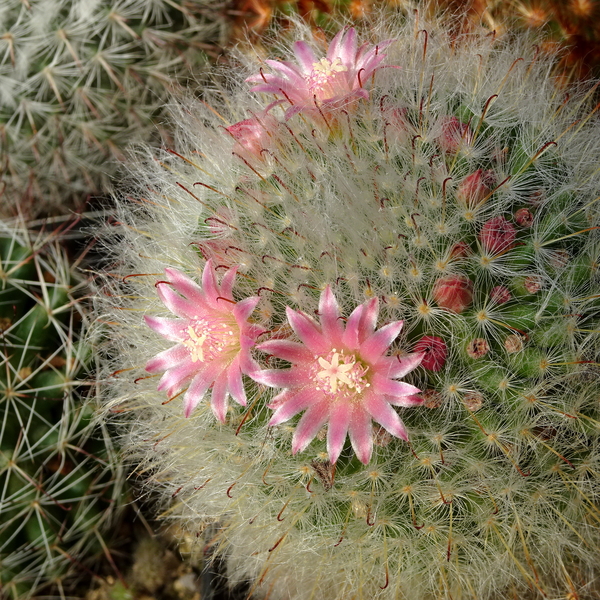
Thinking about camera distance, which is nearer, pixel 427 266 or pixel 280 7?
pixel 427 266

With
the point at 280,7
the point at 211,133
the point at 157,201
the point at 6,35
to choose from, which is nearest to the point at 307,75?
the point at 211,133

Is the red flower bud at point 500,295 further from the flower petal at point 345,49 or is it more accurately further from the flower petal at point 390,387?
the flower petal at point 345,49

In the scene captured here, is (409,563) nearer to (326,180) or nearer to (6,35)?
(326,180)

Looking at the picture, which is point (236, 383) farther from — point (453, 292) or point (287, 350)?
point (453, 292)

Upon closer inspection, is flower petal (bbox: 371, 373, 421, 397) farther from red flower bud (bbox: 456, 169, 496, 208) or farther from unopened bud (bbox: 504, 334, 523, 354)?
red flower bud (bbox: 456, 169, 496, 208)

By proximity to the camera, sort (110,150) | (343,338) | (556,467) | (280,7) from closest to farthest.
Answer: (343,338) < (556,467) < (280,7) < (110,150)

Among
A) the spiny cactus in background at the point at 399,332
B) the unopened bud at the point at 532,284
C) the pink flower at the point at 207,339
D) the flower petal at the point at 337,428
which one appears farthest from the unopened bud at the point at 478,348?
the pink flower at the point at 207,339

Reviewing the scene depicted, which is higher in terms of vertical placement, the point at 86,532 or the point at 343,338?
the point at 343,338

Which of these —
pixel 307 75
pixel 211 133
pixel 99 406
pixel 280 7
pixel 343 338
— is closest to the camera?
pixel 343 338
